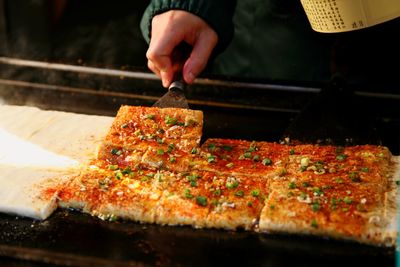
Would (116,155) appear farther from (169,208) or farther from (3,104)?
(3,104)

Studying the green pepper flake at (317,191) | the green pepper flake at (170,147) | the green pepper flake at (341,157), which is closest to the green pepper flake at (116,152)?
the green pepper flake at (170,147)

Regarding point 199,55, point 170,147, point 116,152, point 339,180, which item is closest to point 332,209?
point 339,180

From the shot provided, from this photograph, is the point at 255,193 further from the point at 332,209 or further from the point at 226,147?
the point at 226,147

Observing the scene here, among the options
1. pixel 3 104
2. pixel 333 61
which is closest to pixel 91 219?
pixel 3 104

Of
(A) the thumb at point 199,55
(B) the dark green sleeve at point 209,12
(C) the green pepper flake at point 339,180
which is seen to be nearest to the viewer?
(C) the green pepper flake at point 339,180

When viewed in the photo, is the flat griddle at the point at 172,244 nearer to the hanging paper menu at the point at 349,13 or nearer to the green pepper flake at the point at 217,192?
the green pepper flake at the point at 217,192

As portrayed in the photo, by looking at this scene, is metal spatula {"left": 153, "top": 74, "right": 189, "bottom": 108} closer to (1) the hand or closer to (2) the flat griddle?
(1) the hand

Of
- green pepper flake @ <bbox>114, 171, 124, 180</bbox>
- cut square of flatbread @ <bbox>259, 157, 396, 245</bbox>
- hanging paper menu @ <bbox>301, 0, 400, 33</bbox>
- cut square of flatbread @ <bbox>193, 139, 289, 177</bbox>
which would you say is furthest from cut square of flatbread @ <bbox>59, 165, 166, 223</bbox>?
hanging paper menu @ <bbox>301, 0, 400, 33</bbox>
